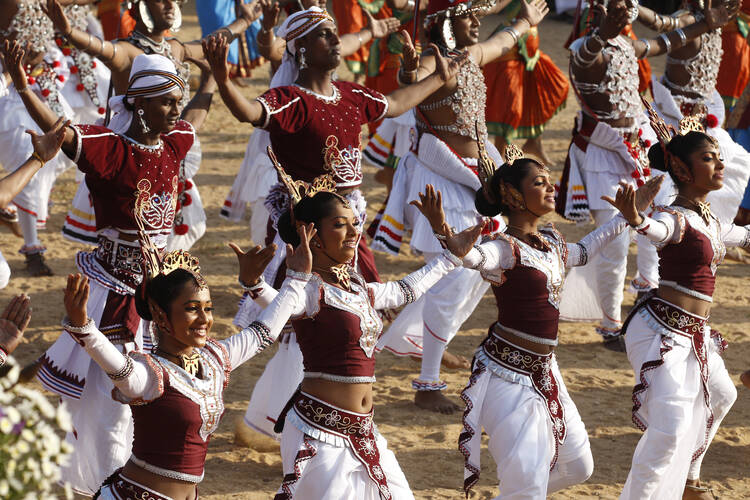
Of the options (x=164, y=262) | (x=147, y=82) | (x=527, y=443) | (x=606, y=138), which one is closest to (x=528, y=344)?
(x=527, y=443)

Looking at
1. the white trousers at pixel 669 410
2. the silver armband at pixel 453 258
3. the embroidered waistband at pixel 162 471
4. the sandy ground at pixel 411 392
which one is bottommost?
the sandy ground at pixel 411 392

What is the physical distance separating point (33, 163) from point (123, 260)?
939 millimetres

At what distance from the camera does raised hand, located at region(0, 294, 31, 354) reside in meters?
3.59

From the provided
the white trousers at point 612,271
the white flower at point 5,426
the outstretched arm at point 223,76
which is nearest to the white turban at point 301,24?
the outstretched arm at point 223,76

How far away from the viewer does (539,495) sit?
449 cm

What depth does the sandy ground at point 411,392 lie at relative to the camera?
553 cm

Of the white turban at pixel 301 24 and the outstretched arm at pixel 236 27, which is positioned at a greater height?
the white turban at pixel 301 24

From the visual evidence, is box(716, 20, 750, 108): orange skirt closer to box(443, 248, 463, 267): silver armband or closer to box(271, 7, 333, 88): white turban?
box(271, 7, 333, 88): white turban

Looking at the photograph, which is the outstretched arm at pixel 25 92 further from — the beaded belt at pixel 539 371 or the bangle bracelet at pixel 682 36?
the bangle bracelet at pixel 682 36

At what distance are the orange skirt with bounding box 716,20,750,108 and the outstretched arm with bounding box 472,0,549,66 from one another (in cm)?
301

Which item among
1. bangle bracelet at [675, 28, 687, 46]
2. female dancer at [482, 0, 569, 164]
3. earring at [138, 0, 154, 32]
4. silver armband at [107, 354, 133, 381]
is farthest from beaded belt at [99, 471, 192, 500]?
female dancer at [482, 0, 569, 164]

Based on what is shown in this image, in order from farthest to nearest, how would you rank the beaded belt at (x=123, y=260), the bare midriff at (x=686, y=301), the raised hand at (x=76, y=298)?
the bare midriff at (x=686, y=301) → the beaded belt at (x=123, y=260) → the raised hand at (x=76, y=298)

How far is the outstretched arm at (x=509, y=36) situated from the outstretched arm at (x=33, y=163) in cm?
313

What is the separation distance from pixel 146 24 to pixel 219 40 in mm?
1699
